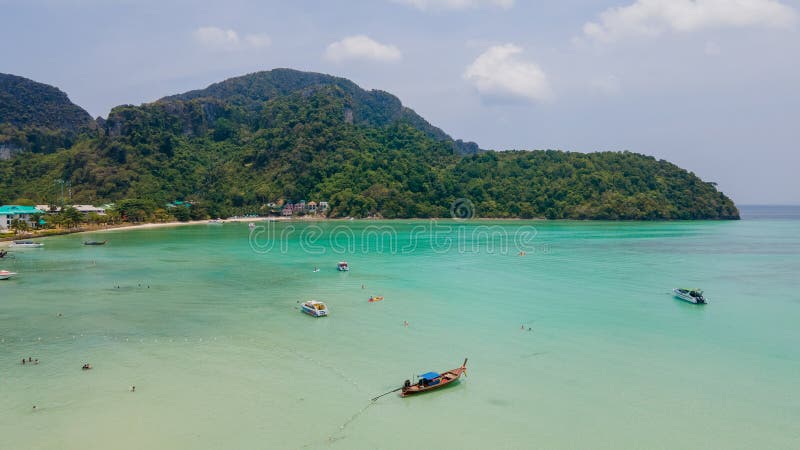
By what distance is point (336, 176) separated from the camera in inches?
6063

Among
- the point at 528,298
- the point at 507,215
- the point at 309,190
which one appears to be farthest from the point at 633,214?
the point at 528,298

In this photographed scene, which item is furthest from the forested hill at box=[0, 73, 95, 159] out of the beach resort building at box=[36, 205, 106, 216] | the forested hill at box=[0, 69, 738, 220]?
the beach resort building at box=[36, 205, 106, 216]

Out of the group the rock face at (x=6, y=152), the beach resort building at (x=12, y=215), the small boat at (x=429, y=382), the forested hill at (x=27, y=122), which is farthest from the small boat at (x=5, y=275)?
the forested hill at (x=27, y=122)

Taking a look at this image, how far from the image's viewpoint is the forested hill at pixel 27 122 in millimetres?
154875

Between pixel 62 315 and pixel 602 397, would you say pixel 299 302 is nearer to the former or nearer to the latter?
pixel 62 315

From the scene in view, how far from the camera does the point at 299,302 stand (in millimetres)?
31859

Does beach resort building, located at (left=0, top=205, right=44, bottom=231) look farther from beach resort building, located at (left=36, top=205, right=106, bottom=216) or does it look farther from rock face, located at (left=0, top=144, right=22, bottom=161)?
rock face, located at (left=0, top=144, right=22, bottom=161)

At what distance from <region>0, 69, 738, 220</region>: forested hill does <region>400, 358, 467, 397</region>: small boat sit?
4659 inches

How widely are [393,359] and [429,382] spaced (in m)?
3.63

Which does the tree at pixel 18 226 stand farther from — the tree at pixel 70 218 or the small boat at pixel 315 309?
the small boat at pixel 315 309

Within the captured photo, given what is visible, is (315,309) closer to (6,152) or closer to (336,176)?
(336,176)

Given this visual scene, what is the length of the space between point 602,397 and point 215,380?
Result: 14821 millimetres

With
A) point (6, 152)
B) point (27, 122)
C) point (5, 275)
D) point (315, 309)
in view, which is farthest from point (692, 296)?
point (27, 122)

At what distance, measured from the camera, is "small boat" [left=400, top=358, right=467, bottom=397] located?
17641 mm
